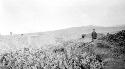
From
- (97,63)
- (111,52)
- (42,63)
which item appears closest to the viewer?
(97,63)

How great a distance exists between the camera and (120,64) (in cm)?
947

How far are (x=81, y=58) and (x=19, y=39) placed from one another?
3237 cm

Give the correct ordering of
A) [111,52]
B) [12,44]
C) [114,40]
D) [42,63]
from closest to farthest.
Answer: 1. [42,63]
2. [111,52]
3. [114,40]
4. [12,44]

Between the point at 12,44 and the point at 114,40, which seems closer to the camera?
the point at 114,40

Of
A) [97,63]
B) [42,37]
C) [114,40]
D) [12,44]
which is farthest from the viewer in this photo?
[42,37]

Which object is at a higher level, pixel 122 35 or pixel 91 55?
pixel 122 35

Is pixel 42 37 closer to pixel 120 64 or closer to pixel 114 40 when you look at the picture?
pixel 114 40

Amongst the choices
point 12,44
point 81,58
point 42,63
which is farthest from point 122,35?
point 12,44

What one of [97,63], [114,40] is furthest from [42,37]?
[97,63]

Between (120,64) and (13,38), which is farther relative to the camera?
(13,38)

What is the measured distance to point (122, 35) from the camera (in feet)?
47.6

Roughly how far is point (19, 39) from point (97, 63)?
33.6 m

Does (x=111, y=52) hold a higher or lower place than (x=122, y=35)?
lower

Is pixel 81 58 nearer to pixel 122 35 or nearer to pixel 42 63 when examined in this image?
pixel 42 63
